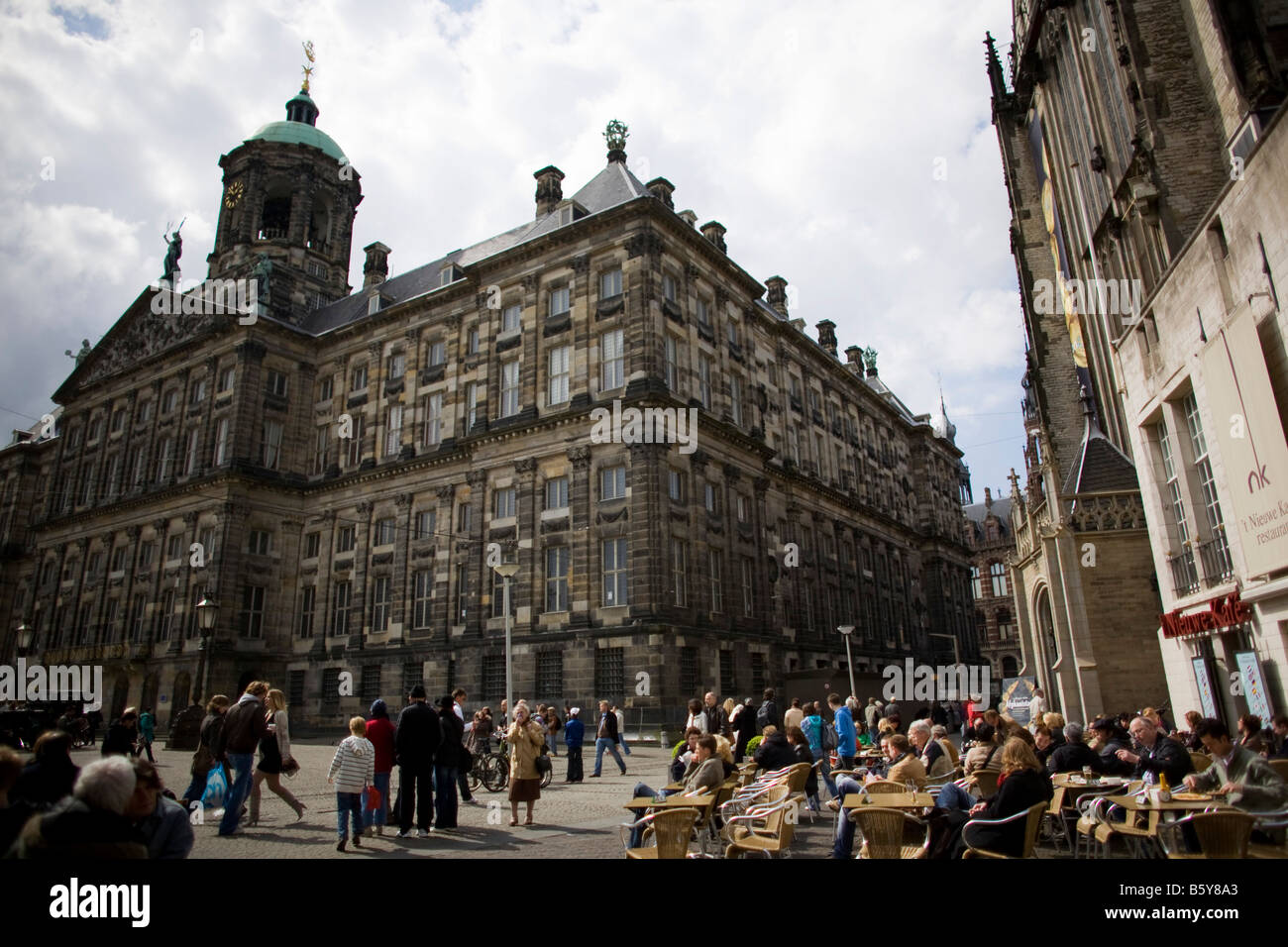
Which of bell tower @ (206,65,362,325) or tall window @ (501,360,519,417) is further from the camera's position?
bell tower @ (206,65,362,325)

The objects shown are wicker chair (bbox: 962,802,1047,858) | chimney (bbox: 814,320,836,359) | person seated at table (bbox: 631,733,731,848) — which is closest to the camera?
wicker chair (bbox: 962,802,1047,858)

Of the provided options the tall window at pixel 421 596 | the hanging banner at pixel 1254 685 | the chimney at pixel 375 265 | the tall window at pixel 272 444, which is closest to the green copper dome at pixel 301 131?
the chimney at pixel 375 265

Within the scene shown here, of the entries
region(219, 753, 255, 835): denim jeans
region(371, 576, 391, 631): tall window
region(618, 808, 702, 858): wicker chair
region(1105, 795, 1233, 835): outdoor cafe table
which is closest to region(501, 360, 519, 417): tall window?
region(371, 576, 391, 631): tall window

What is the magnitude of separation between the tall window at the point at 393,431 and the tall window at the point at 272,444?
755 centimetres

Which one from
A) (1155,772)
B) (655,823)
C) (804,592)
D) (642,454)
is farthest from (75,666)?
(1155,772)

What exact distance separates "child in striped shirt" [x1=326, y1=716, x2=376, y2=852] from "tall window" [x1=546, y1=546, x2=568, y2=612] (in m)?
20.6

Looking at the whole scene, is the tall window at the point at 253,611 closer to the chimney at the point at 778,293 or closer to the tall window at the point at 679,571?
the tall window at the point at 679,571

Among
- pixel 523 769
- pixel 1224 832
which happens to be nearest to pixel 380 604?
pixel 523 769

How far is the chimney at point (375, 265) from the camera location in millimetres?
50312

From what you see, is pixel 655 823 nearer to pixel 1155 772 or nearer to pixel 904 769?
pixel 904 769

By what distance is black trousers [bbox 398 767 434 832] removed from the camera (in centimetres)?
1070

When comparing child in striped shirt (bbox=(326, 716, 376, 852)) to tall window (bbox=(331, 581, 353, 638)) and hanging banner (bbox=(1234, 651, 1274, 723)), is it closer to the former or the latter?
hanging banner (bbox=(1234, 651, 1274, 723))
